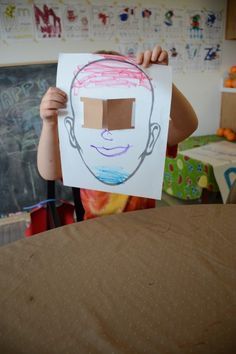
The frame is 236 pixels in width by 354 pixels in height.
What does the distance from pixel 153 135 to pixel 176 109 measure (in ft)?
0.40

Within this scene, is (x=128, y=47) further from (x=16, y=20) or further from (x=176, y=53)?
(x=16, y=20)

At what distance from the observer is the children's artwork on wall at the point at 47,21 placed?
Answer: 1913 millimetres

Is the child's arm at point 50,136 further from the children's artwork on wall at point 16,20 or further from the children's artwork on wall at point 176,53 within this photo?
the children's artwork on wall at point 176,53

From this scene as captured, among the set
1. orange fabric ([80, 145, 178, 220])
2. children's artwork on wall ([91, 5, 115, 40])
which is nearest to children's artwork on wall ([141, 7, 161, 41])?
→ children's artwork on wall ([91, 5, 115, 40])

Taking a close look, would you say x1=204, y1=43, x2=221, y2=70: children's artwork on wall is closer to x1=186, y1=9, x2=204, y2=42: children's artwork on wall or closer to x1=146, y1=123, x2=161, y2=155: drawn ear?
x1=186, y1=9, x2=204, y2=42: children's artwork on wall

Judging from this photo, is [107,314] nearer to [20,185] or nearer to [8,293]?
[8,293]

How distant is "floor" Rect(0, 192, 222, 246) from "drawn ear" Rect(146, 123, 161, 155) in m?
1.28

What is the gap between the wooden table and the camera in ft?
1.47

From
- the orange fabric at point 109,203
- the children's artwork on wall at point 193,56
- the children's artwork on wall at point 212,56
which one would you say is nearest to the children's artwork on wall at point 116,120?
the orange fabric at point 109,203

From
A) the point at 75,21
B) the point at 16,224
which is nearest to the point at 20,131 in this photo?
the point at 16,224

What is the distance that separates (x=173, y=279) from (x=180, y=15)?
223 cm

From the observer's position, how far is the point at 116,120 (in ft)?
2.47

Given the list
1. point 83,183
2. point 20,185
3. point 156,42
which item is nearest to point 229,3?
point 156,42

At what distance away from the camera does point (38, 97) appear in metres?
2.05
